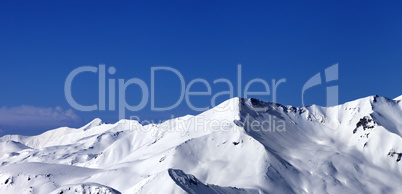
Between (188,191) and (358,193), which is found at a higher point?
(188,191)

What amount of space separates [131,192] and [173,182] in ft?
55.1

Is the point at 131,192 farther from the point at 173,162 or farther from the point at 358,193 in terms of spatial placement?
the point at 358,193

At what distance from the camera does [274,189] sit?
7219 inches

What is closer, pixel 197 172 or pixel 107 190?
pixel 107 190

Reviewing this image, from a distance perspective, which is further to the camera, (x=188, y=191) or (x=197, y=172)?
(x=197, y=172)

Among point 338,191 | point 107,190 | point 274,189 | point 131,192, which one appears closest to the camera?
point 107,190

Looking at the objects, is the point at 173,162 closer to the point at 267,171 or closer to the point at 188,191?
the point at 267,171

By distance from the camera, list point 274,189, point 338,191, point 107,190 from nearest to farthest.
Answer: point 107,190, point 274,189, point 338,191

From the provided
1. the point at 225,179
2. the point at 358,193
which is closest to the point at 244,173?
the point at 225,179

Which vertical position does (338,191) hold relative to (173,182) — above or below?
below

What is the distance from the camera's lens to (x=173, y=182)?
415 feet

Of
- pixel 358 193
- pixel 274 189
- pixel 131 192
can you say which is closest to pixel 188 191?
pixel 131 192

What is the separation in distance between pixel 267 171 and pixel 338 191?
1152 inches

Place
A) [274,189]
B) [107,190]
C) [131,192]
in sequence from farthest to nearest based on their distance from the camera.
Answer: [274,189] → [131,192] → [107,190]
